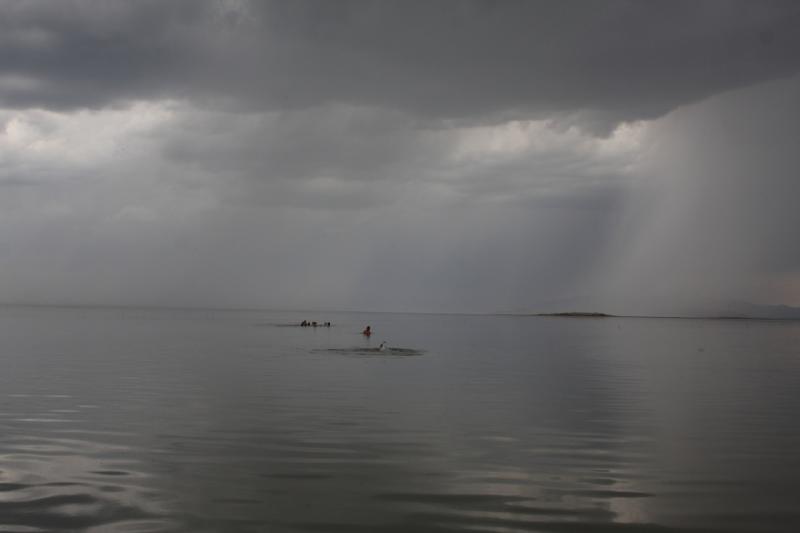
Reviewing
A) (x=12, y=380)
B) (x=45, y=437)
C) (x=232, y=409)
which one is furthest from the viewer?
(x=12, y=380)

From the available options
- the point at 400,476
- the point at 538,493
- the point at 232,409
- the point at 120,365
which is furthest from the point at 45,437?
the point at 120,365

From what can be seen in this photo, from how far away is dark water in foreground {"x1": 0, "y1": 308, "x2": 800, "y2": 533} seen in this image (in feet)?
44.3

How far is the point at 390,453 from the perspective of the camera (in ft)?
64.9

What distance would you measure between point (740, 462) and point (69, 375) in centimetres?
3723

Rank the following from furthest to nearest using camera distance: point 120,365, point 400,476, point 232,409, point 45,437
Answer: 1. point 120,365
2. point 232,409
3. point 45,437
4. point 400,476

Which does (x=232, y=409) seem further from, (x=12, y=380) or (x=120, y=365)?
(x=120, y=365)

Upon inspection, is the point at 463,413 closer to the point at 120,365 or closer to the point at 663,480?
the point at 663,480

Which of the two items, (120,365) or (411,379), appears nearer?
(411,379)

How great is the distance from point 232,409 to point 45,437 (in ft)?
27.2

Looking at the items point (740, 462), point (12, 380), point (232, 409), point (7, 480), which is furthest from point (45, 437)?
point (740, 462)

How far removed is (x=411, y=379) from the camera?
41344 millimetres

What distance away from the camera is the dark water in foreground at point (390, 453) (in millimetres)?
13500

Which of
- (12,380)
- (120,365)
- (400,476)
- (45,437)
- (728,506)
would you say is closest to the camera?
(728,506)

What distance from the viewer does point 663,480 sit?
672 inches
